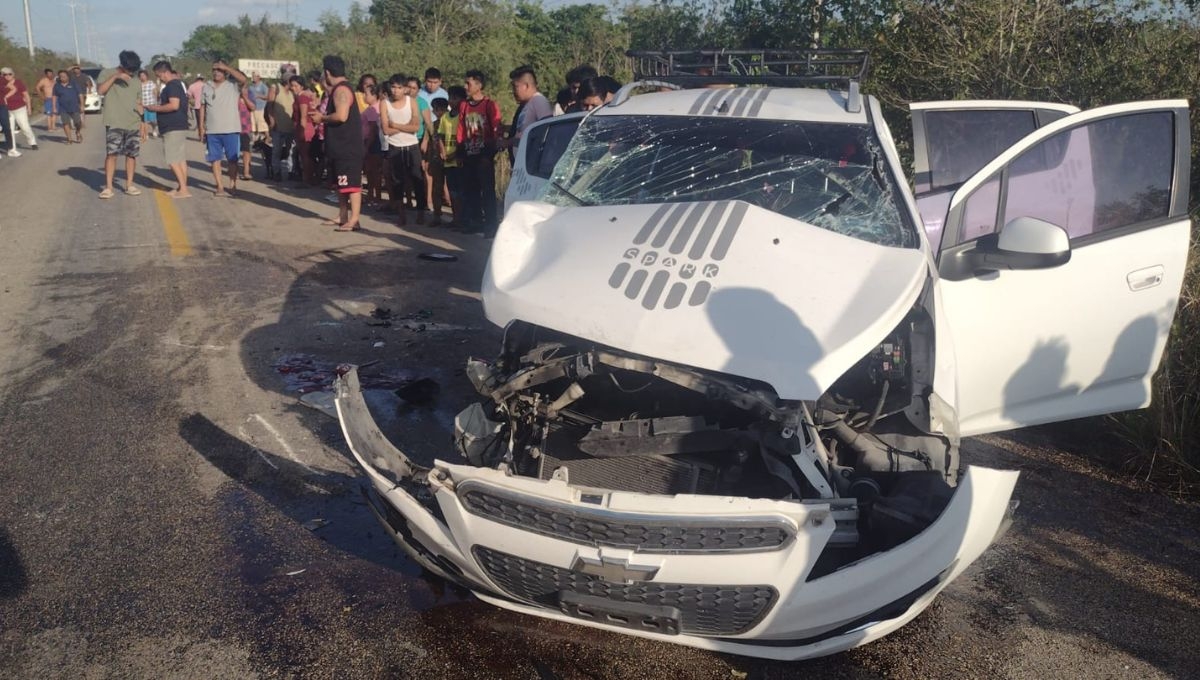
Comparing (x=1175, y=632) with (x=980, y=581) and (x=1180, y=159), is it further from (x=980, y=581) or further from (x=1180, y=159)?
(x=1180, y=159)

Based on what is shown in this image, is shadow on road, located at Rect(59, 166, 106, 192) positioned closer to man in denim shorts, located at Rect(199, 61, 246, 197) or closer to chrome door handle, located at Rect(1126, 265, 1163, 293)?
man in denim shorts, located at Rect(199, 61, 246, 197)

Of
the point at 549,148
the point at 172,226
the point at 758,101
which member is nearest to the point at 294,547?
the point at 758,101

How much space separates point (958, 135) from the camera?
5.21 metres

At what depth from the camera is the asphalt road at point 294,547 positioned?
3215 millimetres

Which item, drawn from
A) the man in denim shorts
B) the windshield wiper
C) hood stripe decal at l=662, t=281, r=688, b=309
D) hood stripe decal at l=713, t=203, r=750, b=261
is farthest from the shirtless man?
hood stripe decal at l=662, t=281, r=688, b=309

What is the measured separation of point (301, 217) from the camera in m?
12.8

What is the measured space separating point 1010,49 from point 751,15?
192 inches

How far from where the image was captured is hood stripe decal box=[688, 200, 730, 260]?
3572mm

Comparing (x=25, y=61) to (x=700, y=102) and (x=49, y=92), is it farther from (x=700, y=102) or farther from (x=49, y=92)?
(x=700, y=102)

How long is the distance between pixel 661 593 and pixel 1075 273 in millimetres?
2856

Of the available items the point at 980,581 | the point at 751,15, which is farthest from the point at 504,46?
the point at 980,581

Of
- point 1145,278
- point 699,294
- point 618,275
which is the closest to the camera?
point 699,294

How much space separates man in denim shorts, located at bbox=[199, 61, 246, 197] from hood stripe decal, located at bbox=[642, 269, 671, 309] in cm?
1247

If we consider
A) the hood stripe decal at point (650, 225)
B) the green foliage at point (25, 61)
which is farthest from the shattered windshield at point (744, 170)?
the green foliage at point (25, 61)
